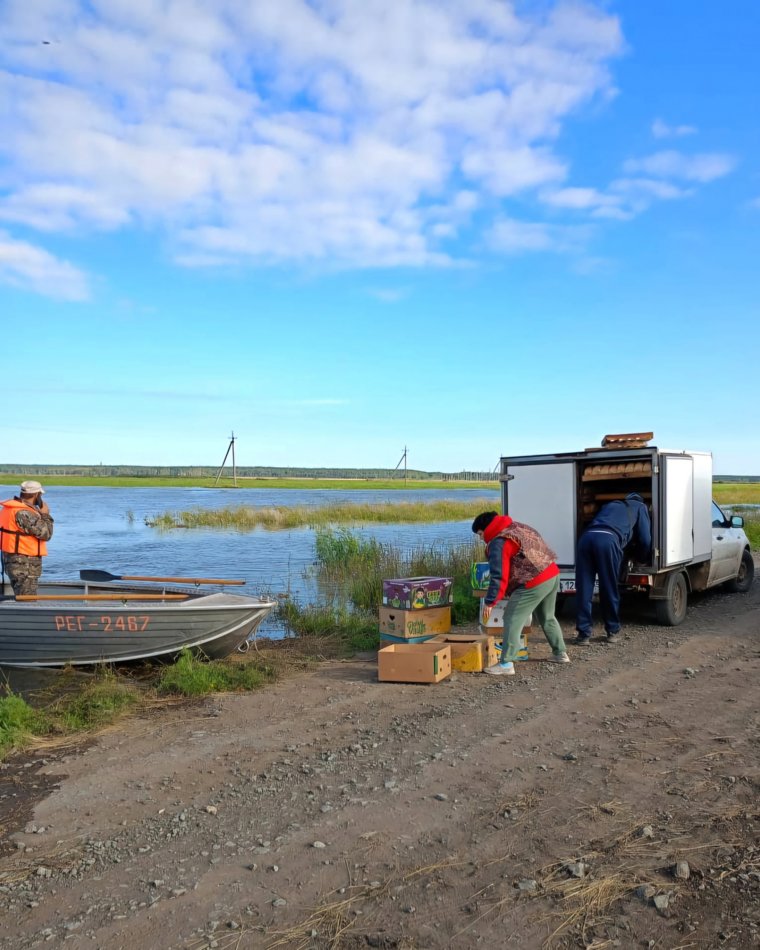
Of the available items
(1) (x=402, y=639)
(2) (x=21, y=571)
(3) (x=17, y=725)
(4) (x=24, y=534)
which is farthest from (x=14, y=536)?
(1) (x=402, y=639)

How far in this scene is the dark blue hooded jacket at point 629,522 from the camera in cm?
951

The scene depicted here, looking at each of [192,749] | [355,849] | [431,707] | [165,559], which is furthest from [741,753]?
[165,559]

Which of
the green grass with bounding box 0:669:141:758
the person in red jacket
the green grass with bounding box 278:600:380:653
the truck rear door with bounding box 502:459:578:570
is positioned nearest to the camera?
the green grass with bounding box 0:669:141:758

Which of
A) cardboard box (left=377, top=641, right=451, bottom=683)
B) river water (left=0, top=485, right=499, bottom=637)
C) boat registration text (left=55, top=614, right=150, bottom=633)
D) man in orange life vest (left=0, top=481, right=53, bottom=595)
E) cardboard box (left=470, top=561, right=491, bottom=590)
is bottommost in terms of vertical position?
river water (left=0, top=485, right=499, bottom=637)

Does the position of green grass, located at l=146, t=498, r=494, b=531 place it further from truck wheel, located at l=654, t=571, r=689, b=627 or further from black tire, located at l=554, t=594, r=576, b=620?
truck wheel, located at l=654, t=571, r=689, b=627

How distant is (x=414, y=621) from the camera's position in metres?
8.96

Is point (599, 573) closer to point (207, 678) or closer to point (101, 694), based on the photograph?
point (207, 678)

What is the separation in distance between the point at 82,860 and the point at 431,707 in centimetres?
346

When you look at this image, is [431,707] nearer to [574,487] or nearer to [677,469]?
[574,487]

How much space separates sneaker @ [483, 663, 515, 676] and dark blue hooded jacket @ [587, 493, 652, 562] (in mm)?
2393

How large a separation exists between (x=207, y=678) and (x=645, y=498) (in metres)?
7.16

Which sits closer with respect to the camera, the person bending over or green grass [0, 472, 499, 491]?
the person bending over

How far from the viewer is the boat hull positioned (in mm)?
8984

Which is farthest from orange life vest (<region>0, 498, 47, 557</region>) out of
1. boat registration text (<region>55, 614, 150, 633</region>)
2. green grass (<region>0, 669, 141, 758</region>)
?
green grass (<region>0, 669, 141, 758</region>)
